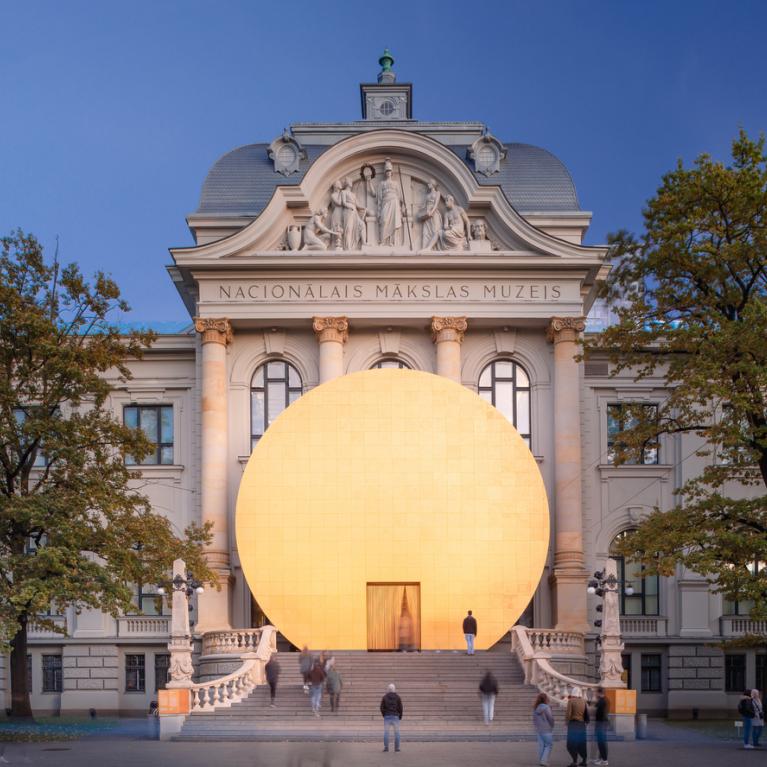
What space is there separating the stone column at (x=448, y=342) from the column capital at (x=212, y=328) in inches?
298

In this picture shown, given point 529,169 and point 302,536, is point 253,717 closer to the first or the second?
point 302,536

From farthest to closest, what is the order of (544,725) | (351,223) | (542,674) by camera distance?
(351,223)
(542,674)
(544,725)

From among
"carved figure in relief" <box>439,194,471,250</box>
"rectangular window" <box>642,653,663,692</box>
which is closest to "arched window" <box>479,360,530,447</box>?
"carved figure in relief" <box>439,194,471,250</box>

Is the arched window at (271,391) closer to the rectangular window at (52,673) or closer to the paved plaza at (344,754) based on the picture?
the rectangular window at (52,673)

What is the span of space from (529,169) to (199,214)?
42.0ft

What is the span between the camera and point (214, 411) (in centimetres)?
5066

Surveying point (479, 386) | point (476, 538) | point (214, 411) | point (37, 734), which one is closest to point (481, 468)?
point (476, 538)

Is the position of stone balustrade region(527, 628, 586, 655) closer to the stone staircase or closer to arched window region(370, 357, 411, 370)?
the stone staircase

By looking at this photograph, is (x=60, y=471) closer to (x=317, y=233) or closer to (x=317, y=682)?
(x=317, y=682)

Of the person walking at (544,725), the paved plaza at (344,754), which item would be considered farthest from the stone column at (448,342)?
the person walking at (544,725)

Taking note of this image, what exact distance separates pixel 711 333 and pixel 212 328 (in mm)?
21671

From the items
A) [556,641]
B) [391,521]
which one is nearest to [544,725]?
[556,641]

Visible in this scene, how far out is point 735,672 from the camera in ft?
169

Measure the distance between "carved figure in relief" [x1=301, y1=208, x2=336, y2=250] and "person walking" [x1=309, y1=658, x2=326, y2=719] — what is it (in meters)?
18.8
